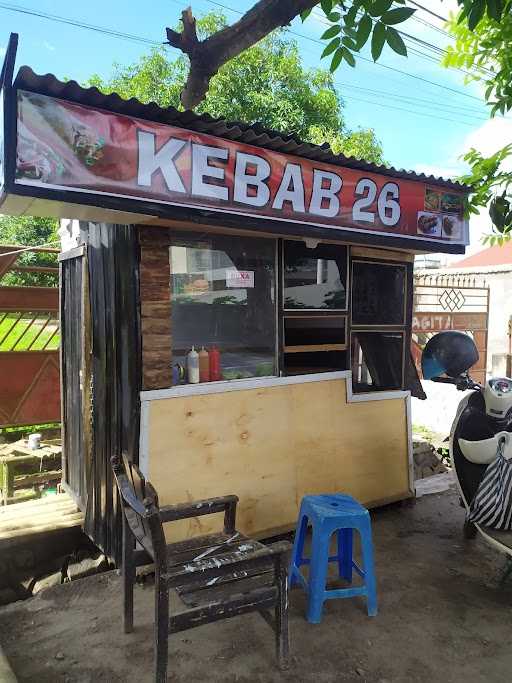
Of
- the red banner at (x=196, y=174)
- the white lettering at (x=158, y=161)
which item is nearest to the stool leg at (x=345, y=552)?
the red banner at (x=196, y=174)

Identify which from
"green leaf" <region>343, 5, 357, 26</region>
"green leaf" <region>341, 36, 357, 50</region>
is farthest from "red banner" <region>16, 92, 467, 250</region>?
"green leaf" <region>343, 5, 357, 26</region>

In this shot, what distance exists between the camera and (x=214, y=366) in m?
4.24

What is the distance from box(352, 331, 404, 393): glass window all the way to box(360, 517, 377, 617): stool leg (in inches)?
80.9

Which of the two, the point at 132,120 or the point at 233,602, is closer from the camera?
the point at 233,602

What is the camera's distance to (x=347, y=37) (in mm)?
2814

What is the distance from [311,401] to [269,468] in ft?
2.34

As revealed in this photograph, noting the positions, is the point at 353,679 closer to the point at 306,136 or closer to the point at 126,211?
the point at 126,211

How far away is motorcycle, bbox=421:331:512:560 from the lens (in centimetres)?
377

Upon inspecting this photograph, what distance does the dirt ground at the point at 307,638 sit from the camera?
9.31ft

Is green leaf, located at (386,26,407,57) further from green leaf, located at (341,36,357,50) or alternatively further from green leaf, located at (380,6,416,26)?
green leaf, located at (341,36,357,50)

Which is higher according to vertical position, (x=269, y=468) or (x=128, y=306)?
(x=128, y=306)

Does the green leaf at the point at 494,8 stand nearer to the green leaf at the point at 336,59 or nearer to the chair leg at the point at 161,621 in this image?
the green leaf at the point at 336,59

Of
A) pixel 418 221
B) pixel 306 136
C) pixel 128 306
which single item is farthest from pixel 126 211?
pixel 306 136

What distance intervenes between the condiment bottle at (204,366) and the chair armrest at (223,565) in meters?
1.59
